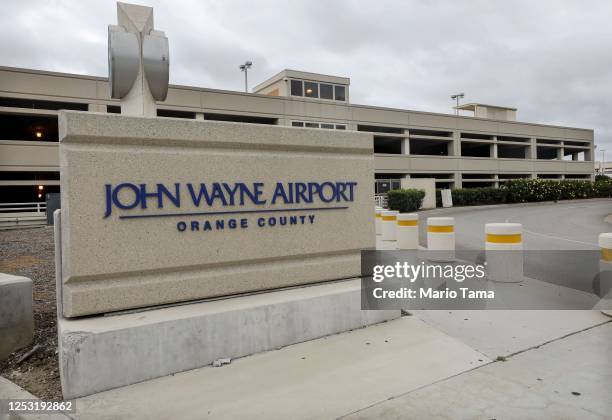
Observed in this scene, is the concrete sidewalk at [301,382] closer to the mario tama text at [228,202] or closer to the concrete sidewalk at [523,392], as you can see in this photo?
the concrete sidewalk at [523,392]

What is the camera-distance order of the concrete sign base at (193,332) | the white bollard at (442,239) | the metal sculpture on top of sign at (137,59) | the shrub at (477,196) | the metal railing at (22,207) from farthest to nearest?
1. the shrub at (477,196)
2. the metal railing at (22,207)
3. the white bollard at (442,239)
4. the metal sculpture on top of sign at (137,59)
5. the concrete sign base at (193,332)

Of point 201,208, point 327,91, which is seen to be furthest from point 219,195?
point 327,91

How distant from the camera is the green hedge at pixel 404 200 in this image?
30344 millimetres

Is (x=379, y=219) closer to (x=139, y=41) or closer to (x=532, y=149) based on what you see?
(x=139, y=41)

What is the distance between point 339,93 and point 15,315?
35665 millimetres

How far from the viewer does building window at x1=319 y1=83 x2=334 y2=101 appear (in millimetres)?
37844

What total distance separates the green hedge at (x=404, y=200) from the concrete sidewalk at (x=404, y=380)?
2490cm

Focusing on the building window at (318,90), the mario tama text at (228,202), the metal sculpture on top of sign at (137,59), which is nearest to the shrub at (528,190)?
the building window at (318,90)

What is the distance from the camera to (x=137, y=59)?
599 centimetres

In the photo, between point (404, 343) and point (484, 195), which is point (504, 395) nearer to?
point (404, 343)

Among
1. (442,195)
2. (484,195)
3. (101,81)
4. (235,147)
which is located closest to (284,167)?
(235,147)

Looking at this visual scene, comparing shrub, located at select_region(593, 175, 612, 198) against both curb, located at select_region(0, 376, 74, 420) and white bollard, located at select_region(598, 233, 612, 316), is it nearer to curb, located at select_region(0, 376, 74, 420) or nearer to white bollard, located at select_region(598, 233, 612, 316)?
white bollard, located at select_region(598, 233, 612, 316)

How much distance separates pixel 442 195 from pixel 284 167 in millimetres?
31910

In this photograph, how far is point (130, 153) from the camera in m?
4.80
